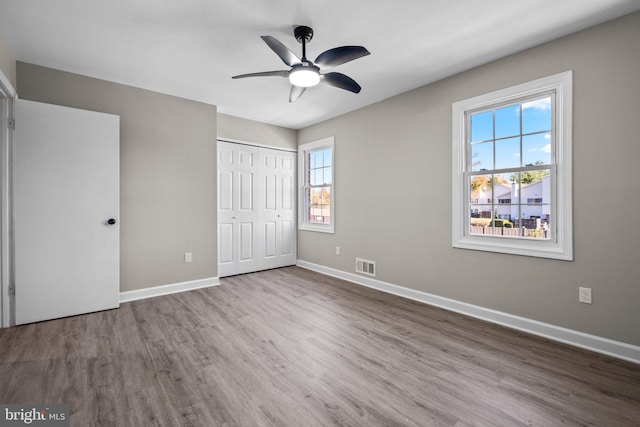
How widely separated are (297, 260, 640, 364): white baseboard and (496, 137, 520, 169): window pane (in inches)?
58.8

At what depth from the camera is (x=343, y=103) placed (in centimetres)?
418

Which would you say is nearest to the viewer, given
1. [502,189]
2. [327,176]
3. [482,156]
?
[502,189]

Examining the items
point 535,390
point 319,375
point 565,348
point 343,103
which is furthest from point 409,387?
point 343,103

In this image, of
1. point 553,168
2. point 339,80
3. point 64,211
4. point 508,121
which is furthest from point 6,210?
point 553,168

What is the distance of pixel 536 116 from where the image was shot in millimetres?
2734

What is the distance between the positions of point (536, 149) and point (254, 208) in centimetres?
396

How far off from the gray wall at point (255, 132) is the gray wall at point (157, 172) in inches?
16.6

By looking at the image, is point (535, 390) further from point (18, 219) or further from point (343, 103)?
point (18, 219)

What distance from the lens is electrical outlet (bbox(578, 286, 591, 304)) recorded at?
94.7 inches

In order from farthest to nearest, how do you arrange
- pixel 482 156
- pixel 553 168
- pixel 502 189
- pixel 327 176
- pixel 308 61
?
pixel 327 176 < pixel 482 156 < pixel 502 189 < pixel 553 168 < pixel 308 61

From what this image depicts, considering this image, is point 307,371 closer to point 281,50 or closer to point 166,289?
point 281,50

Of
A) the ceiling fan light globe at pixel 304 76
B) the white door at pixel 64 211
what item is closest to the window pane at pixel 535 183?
the ceiling fan light globe at pixel 304 76

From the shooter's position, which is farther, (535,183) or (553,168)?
(535,183)

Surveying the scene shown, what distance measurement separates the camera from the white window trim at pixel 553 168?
8.16 ft
